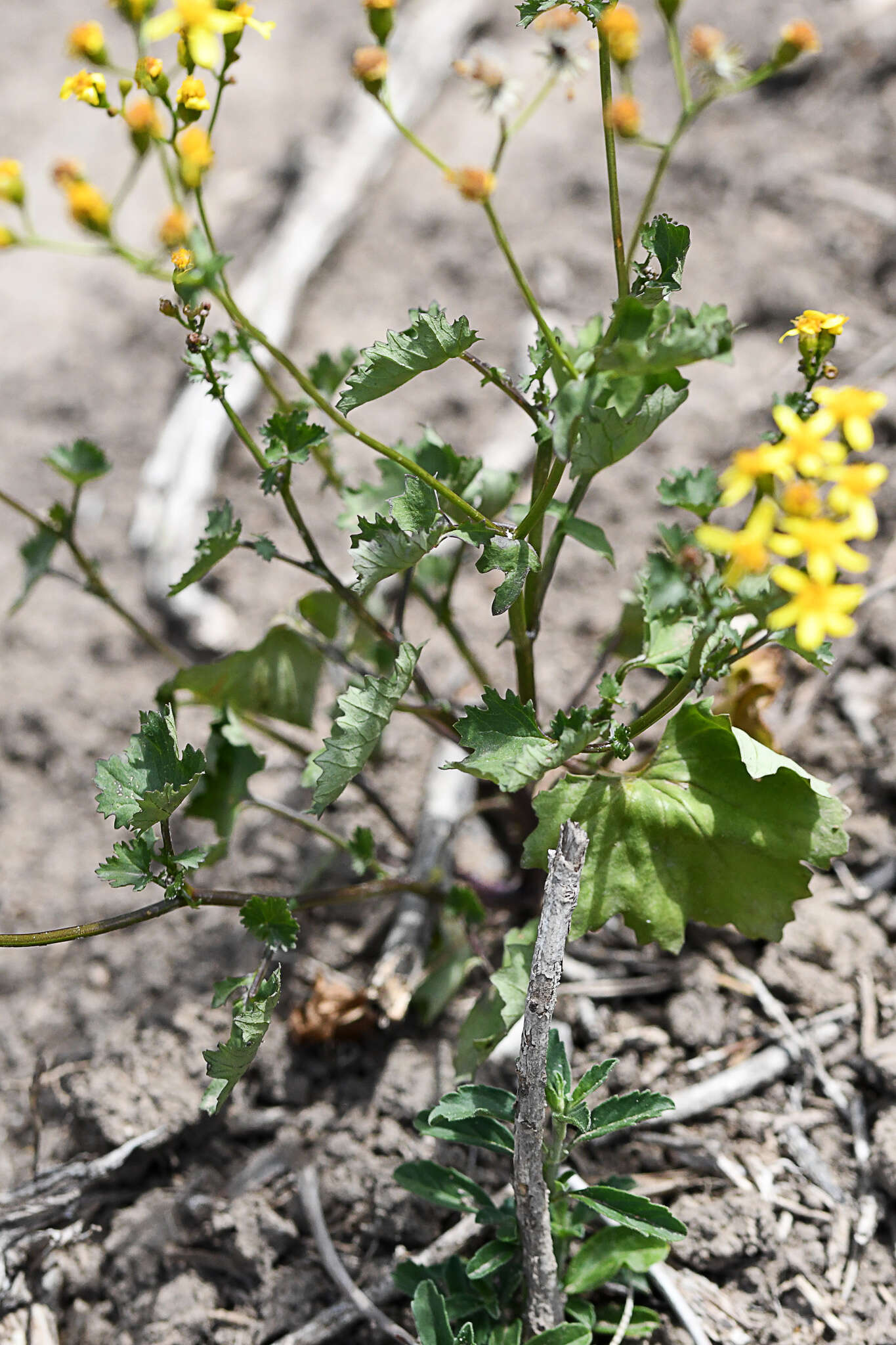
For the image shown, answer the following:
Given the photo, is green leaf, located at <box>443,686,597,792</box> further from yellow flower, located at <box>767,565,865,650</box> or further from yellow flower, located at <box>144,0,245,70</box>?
yellow flower, located at <box>144,0,245,70</box>

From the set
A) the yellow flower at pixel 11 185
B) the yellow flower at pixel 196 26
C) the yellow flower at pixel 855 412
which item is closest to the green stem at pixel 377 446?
the yellow flower at pixel 196 26

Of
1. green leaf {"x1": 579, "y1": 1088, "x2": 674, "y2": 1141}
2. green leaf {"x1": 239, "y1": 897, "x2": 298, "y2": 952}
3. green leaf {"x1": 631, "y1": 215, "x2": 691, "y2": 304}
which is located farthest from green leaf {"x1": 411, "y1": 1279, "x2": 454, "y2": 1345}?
green leaf {"x1": 631, "y1": 215, "x2": 691, "y2": 304}

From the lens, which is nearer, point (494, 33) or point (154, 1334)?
point (154, 1334)

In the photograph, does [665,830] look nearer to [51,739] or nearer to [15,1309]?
[15,1309]

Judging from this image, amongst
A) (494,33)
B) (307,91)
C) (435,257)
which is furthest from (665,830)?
(307,91)

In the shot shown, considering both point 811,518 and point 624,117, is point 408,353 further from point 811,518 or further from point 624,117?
point 811,518

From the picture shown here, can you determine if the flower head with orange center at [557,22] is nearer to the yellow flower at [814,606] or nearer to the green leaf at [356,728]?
the green leaf at [356,728]

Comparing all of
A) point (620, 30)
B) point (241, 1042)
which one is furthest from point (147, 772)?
point (620, 30)
